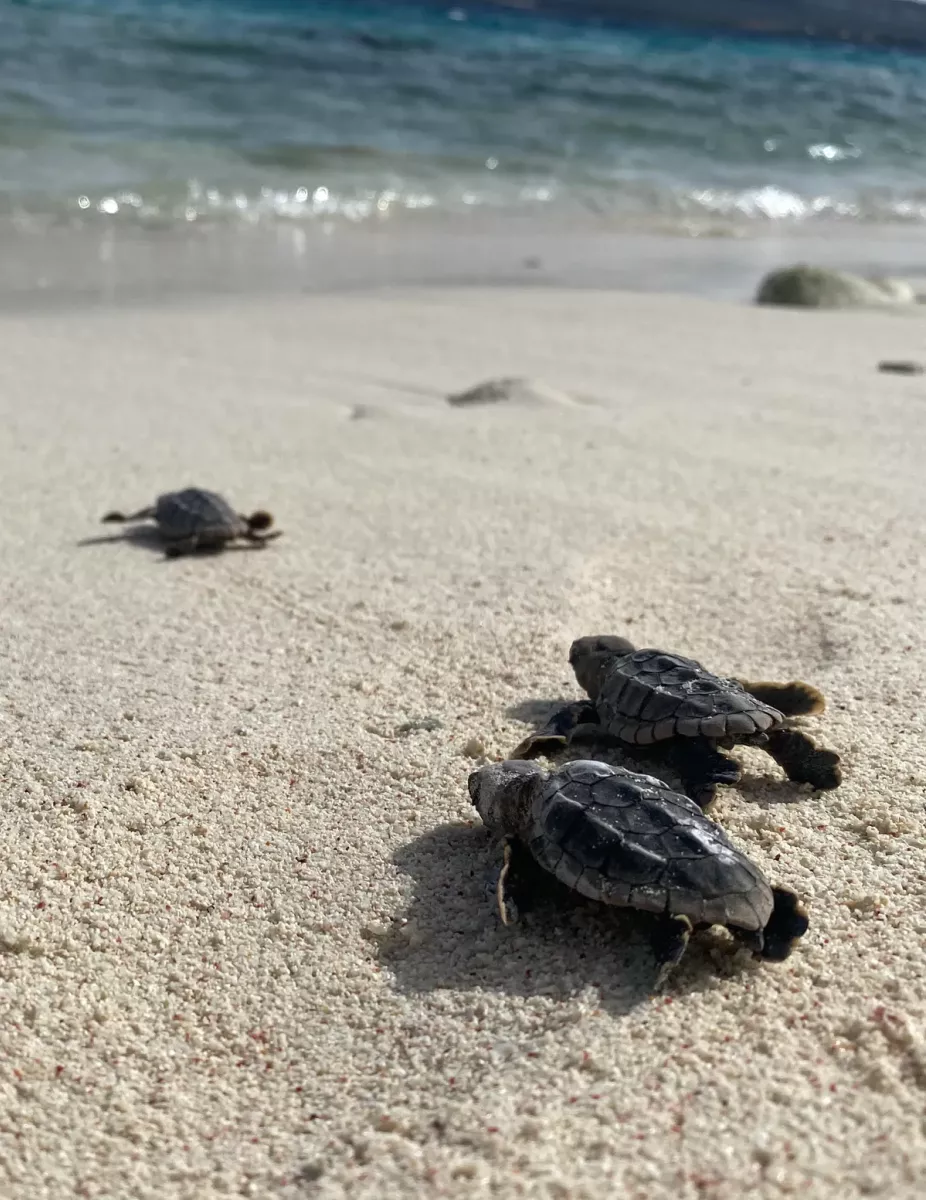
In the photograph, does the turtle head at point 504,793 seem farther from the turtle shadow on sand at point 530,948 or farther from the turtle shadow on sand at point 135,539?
the turtle shadow on sand at point 135,539

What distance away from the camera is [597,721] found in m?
3.01

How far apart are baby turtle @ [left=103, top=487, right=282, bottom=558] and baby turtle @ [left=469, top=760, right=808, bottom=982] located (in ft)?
7.61

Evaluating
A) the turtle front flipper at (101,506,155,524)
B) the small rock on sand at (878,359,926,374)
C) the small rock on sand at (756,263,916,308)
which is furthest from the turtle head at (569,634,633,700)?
the small rock on sand at (756,263,916,308)

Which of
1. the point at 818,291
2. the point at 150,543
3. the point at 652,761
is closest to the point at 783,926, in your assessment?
the point at 652,761

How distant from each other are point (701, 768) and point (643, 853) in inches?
23.0

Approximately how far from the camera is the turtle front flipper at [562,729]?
2.85m

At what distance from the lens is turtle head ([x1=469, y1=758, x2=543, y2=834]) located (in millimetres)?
2498

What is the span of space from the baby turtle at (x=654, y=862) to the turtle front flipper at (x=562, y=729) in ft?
1.40

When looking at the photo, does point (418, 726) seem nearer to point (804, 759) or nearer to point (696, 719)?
point (696, 719)

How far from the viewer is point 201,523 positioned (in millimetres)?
4379

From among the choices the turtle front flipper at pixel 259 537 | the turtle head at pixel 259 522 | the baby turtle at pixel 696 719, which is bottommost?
the turtle front flipper at pixel 259 537

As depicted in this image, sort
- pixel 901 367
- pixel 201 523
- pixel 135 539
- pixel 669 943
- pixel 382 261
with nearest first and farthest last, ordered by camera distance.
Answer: pixel 669 943, pixel 201 523, pixel 135 539, pixel 901 367, pixel 382 261

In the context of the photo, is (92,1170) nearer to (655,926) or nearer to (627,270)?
(655,926)

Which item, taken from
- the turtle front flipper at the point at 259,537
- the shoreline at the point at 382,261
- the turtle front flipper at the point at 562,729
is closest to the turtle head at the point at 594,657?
the turtle front flipper at the point at 562,729
